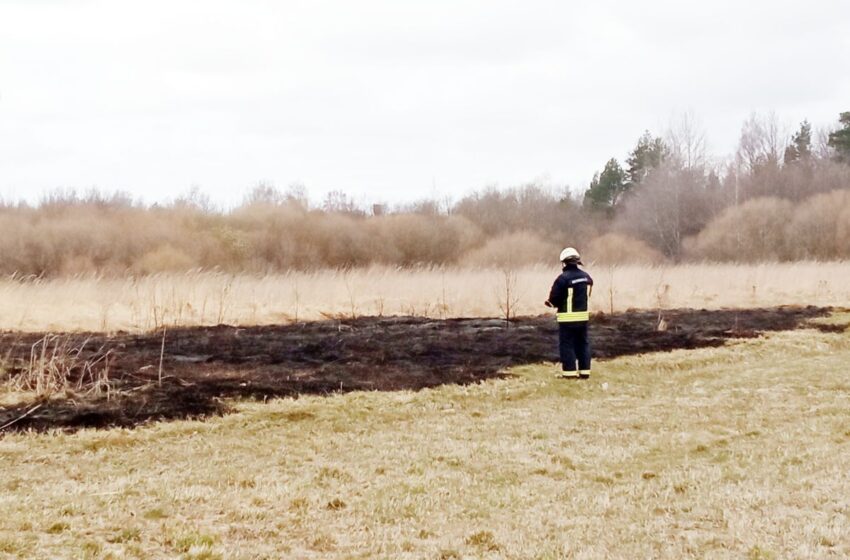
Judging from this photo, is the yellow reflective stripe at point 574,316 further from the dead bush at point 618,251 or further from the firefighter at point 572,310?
the dead bush at point 618,251

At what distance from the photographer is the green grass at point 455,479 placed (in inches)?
180

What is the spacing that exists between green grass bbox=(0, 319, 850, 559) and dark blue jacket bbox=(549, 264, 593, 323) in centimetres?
104

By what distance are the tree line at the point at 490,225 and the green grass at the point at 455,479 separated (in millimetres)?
17912

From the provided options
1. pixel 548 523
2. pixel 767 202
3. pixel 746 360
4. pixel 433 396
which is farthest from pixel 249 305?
pixel 767 202

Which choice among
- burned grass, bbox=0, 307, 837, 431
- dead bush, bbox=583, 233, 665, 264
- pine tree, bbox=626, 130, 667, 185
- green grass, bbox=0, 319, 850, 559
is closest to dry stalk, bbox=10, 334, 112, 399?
burned grass, bbox=0, 307, 837, 431

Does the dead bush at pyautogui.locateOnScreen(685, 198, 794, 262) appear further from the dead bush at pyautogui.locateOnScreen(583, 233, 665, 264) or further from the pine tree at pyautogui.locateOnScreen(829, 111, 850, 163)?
the pine tree at pyautogui.locateOnScreen(829, 111, 850, 163)

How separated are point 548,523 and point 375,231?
111 feet

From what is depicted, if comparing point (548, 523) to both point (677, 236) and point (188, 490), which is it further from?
point (677, 236)

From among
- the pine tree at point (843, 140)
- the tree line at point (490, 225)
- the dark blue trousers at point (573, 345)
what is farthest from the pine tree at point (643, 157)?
the dark blue trousers at point (573, 345)

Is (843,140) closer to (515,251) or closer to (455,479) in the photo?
(515,251)

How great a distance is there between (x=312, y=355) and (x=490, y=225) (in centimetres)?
3336

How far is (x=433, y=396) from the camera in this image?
31.0 feet

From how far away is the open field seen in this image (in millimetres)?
16047

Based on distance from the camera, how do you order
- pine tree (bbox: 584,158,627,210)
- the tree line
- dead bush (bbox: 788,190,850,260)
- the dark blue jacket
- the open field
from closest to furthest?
the dark blue jacket → the open field → the tree line → dead bush (bbox: 788,190,850,260) → pine tree (bbox: 584,158,627,210)
